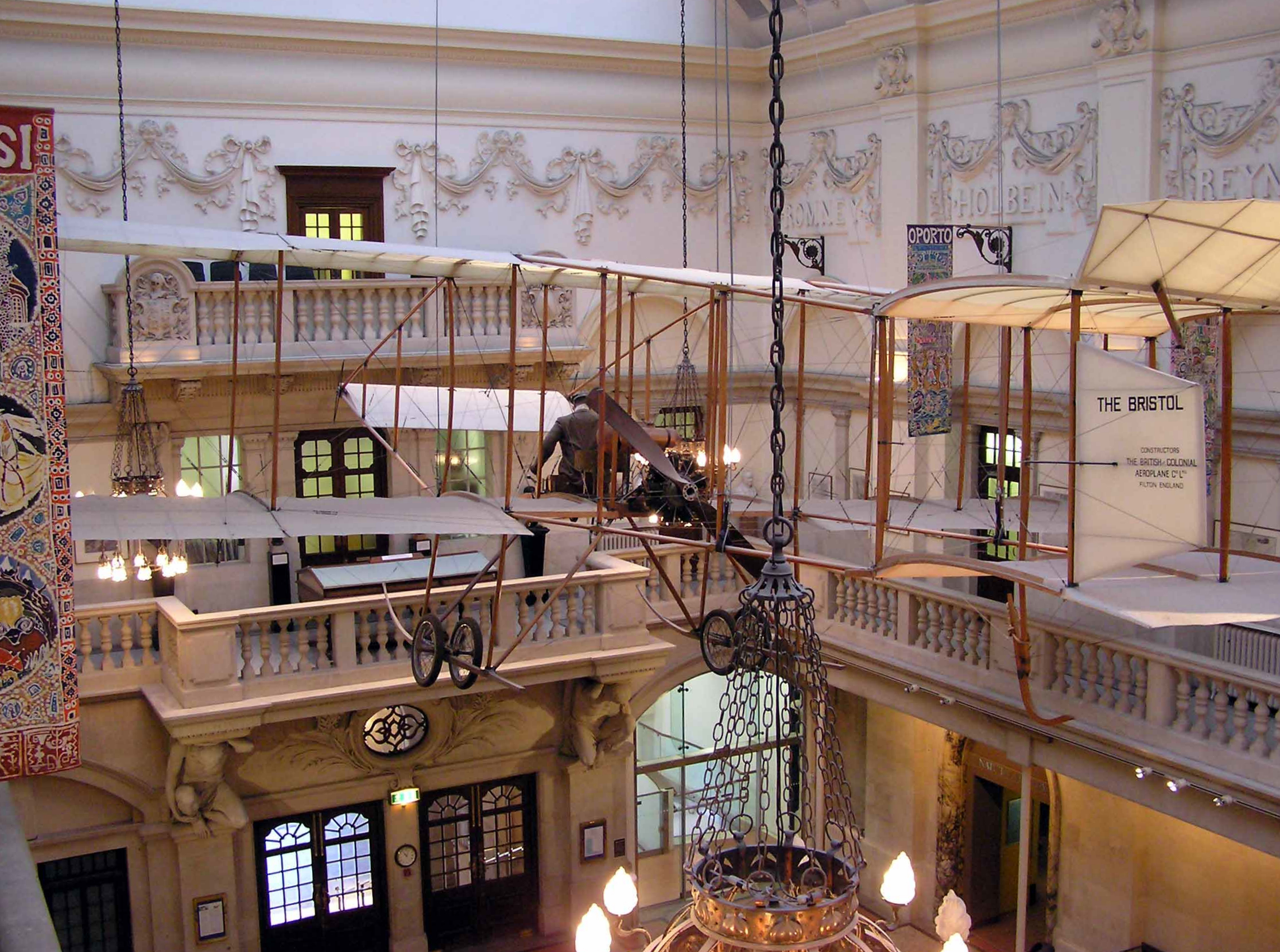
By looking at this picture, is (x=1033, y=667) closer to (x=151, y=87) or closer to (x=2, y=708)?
(x=2, y=708)

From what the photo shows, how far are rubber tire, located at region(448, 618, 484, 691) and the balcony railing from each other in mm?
3650

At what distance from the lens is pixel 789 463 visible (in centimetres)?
1845

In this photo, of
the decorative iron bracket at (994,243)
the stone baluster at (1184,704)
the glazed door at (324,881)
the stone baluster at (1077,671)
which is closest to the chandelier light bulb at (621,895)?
the stone baluster at (1184,704)

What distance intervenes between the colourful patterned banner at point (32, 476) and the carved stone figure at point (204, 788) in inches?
284

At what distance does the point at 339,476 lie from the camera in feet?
52.3

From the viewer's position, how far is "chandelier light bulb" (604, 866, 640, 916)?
6.73 m

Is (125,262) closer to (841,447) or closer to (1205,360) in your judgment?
(841,447)

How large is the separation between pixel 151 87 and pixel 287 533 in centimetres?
808

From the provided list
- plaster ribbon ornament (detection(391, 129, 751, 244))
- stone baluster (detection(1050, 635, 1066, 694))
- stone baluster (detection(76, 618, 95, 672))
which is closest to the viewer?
stone baluster (detection(1050, 635, 1066, 694))

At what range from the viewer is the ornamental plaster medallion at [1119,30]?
13078mm

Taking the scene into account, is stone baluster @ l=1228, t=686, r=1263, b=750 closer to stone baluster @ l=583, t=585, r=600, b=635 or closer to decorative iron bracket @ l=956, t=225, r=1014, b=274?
decorative iron bracket @ l=956, t=225, r=1014, b=274

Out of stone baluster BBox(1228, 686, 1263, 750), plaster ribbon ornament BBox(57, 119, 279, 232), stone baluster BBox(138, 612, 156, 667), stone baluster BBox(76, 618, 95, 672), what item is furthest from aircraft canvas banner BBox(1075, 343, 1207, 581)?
plaster ribbon ornament BBox(57, 119, 279, 232)

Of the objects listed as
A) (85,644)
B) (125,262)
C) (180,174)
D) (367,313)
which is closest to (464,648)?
(85,644)

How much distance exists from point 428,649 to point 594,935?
260 inches
